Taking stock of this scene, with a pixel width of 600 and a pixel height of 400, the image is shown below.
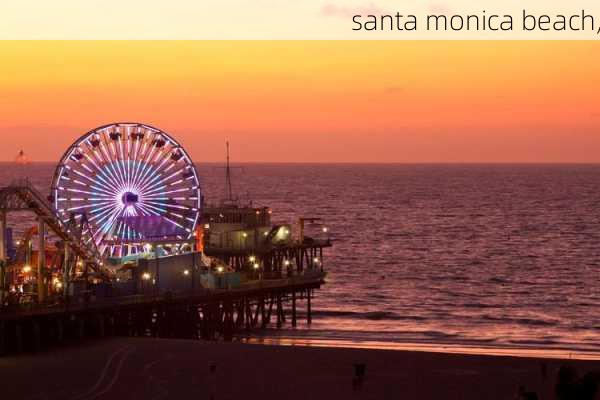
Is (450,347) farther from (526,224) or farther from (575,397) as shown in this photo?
(526,224)

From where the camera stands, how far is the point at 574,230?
16775cm

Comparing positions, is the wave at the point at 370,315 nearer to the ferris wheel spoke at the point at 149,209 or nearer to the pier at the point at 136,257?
the pier at the point at 136,257

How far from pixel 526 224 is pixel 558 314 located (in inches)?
3666

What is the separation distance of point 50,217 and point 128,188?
1281 cm

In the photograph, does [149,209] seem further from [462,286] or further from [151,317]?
[462,286]

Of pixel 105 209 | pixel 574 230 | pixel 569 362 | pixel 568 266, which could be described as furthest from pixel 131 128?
pixel 574 230

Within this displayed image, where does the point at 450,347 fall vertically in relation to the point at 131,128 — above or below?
below

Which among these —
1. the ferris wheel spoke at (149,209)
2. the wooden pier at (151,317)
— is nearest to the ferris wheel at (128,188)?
the ferris wheel spoke at (149,209)

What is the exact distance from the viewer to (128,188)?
268 feet

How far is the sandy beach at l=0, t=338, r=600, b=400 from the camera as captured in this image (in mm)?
51031

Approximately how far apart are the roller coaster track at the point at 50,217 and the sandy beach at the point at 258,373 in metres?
8.85

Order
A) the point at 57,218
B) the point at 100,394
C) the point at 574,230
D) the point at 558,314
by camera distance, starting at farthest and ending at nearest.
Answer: the point at 574,230
the point at 558,314
the point at 57,218
the point at 100,394

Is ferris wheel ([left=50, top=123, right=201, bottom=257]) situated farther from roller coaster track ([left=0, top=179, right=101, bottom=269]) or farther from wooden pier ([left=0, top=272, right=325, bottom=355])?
wooden pier ([left=0, top=272, right=325, bottom=355])

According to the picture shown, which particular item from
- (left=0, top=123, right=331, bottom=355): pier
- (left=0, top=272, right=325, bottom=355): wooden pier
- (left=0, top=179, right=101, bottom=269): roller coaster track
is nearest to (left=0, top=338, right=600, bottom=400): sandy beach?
(left=0, top=272, right=325, bottom=355): wooden pier
